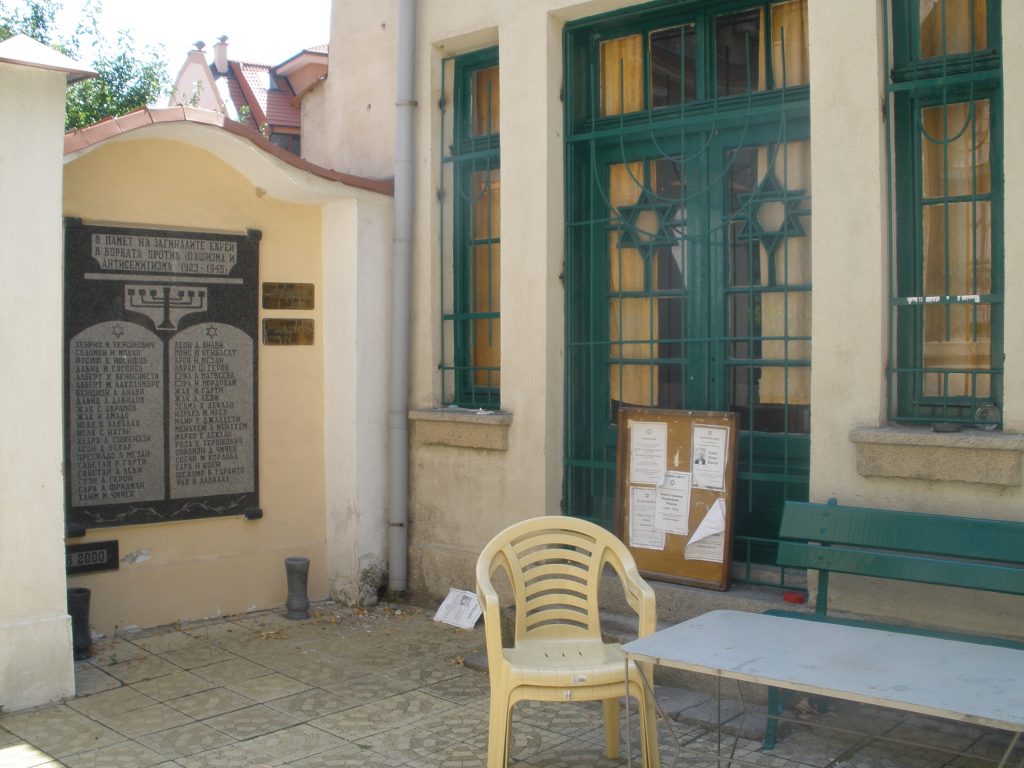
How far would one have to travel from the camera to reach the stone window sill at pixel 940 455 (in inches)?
176

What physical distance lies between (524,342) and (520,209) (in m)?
0.78

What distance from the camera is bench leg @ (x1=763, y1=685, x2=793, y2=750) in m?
4.36

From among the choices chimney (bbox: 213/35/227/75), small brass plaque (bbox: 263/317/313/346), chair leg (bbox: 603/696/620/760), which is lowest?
chair leg (bbox: 603/696/620/760)

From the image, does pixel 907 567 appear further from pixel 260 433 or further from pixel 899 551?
pixel 260 433

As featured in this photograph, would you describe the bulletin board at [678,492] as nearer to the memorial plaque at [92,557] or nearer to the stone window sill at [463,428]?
the stone window sill at [463,428]

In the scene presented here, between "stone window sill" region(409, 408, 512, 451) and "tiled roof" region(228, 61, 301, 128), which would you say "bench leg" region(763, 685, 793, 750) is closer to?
"stone window sill" region(409, 408, 512, 451)

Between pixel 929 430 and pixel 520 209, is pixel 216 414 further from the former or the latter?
pixel 929 430

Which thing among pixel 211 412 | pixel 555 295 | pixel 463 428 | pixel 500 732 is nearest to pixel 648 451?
pixel 555 295

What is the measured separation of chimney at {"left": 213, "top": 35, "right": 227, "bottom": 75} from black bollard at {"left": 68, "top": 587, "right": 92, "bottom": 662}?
2218cm

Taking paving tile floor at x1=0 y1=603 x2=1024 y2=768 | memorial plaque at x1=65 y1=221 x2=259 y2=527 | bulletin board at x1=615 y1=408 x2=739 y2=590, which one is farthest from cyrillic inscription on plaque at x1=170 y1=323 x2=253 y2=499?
bulletin board at x1=615 y1=408 x2=739 y2=590

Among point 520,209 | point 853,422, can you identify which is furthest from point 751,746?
point 520,209

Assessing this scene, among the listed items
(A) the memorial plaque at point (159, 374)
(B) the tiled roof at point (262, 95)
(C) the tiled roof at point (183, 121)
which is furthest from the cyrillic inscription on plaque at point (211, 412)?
(B) the tiled roof at point (262, 95)

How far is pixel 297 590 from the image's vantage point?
21.6ft

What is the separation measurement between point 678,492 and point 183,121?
10.7ft
